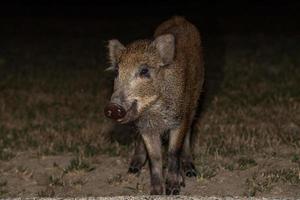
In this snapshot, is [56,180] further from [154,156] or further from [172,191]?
[172,191]

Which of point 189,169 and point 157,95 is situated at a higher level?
point 157,95

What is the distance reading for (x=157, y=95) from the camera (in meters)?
7.09

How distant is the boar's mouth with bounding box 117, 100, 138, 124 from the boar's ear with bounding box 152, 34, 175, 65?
0.72m

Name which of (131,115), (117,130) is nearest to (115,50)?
(131,115)

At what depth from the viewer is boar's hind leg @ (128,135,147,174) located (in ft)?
27.3

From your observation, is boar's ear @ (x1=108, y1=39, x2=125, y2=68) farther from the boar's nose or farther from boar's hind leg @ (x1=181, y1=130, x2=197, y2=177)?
boar's hind leg @ (x1=181, y1=130, x2=197, y2=177)

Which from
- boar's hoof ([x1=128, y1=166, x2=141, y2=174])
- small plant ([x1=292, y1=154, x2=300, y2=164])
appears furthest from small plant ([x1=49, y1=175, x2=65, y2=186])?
small plant ([x1=292, y1=154, x2=300, y2=164])

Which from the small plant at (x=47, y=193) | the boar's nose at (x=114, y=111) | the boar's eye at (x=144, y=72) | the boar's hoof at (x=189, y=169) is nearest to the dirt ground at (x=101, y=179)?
the small plant at (x=47, y=193)

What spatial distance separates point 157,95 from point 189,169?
138 cm

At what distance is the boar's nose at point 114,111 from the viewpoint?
6297 millimetres

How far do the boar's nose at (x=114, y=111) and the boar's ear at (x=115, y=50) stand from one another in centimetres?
99

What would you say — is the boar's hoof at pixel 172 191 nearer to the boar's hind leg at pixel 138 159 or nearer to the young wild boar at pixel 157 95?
the young wild boar at pixel 157 95

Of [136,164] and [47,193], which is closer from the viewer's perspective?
[47,193]

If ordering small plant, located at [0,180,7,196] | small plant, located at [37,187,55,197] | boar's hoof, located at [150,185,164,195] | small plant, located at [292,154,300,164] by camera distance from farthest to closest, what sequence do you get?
1. small plant, located at [292,154,300,164]
2. small plant, located at [0,180,7,196]
3. small plant, located at [37,187,55,197]
4. boar's hoof, located at [150,185,164,195]
